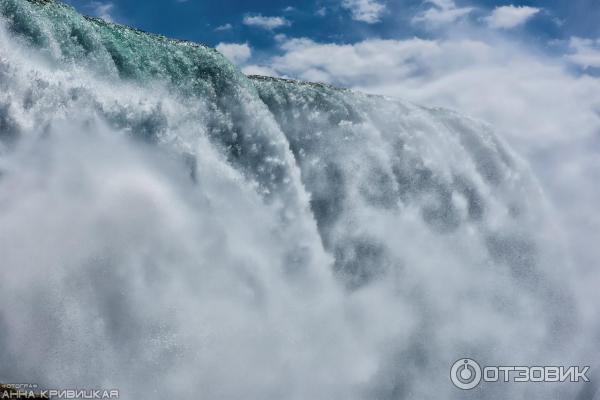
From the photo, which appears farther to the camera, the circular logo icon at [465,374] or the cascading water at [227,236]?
the circular logo icon at [465,374]

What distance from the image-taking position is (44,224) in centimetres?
790

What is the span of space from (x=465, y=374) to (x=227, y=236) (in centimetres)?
684

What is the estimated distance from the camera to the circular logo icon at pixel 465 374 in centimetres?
1173

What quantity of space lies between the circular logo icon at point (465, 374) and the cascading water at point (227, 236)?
0.21 m

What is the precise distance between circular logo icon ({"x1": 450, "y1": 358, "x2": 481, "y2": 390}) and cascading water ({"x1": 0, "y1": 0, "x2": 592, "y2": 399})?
0.68 feet

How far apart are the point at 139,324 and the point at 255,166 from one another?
406cm

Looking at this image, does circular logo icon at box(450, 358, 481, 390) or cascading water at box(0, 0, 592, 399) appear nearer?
cascading water at box(0, 0, 592, 399)

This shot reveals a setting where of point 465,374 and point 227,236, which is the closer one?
point 227,236

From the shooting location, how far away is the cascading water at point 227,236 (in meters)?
7.87

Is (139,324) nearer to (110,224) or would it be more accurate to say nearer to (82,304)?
(82,304)

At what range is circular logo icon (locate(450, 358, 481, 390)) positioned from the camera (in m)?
11.7

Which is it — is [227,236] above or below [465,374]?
above

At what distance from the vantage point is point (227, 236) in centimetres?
973

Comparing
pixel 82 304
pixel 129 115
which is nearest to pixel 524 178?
pixel 129 115
